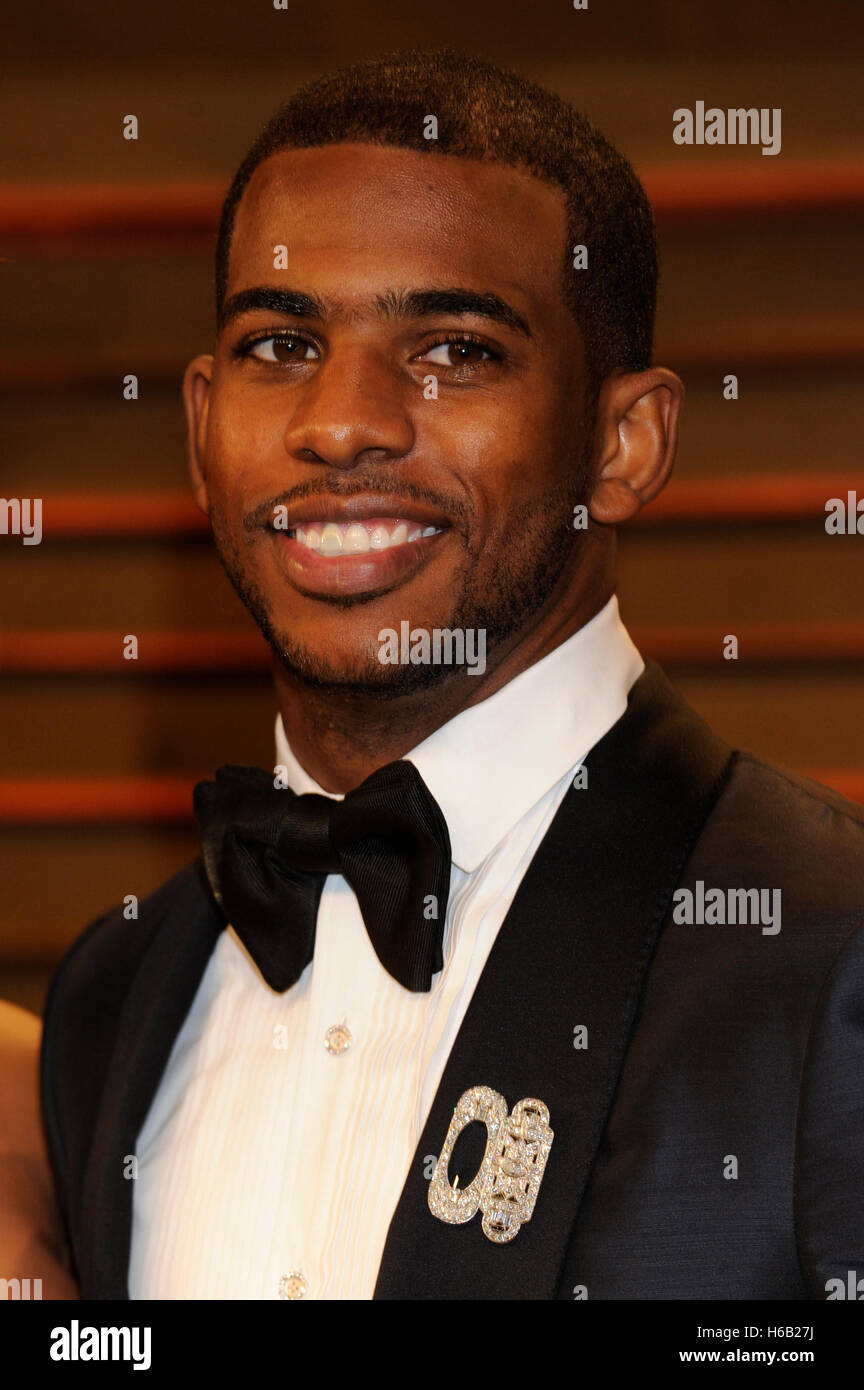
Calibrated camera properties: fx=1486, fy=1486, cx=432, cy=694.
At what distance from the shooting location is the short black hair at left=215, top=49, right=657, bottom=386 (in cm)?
141

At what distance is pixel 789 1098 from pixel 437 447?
632 mm

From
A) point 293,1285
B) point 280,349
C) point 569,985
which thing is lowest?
point 293,1285

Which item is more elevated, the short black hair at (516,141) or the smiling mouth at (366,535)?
the short black hair at (516,141)

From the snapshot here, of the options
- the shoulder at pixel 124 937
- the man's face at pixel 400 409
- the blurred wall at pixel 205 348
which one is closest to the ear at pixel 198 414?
the man's face at pixel 400 409

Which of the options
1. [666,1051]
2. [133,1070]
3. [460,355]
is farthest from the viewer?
[133,1070]

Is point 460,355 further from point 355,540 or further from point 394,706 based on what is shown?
point 394,706

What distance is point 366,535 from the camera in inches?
53.0

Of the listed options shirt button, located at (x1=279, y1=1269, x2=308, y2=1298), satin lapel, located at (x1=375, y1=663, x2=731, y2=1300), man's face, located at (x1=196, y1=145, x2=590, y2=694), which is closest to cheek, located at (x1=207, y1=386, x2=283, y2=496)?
man's face, located at (x1=196, y1=145, x2=590, y2=694)

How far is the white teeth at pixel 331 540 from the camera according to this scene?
1364 millimetres

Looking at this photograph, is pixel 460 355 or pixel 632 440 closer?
pixel 460 355

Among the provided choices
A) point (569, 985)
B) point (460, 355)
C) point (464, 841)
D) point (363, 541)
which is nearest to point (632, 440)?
point (460, 355)

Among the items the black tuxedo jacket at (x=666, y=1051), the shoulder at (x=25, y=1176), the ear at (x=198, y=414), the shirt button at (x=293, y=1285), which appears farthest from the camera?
the ear at (x=198, y=414)

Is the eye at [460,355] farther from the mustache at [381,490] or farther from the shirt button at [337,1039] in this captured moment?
the shirt button at [337,1039]

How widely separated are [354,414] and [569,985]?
53cm
